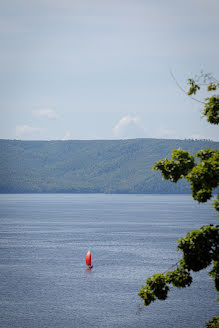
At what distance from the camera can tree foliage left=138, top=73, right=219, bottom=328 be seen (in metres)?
20.8

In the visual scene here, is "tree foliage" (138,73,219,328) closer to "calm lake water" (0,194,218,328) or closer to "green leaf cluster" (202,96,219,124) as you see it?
"green leaf cluster" (202,96,219,124)

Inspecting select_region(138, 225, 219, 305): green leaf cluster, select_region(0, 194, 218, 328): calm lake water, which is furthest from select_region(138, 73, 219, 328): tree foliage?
select_region(0, 194, 218, 328): calm lake water

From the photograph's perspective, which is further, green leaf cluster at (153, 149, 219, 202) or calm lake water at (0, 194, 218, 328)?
calm lake water at (0, 194, 218, 328)

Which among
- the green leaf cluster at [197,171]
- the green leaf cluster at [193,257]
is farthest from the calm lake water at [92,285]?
the green leaf cluster at [197,171]

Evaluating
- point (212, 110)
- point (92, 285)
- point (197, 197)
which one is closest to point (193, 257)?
point (197, 197)

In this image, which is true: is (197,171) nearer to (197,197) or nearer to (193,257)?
(197,197)

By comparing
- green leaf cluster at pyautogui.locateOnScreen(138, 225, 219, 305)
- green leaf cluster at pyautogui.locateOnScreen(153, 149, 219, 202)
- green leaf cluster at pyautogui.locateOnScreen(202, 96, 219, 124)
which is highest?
green leaf cluster at pyautogui.locateOnScreen(202, 96, 219, 124)

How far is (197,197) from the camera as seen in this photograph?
2109 cm

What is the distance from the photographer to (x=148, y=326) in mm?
42938

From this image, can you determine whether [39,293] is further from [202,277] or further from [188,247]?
[188,247]

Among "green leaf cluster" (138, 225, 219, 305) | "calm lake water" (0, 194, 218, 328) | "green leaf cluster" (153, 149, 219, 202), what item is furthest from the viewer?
"calm lake water" (0, 194, 218, 328)

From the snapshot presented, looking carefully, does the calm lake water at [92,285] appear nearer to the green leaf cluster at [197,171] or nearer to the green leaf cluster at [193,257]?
the green leaf cluster at [193,257]

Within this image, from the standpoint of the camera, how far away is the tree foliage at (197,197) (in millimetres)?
20797

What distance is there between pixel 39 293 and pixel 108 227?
269 ft
